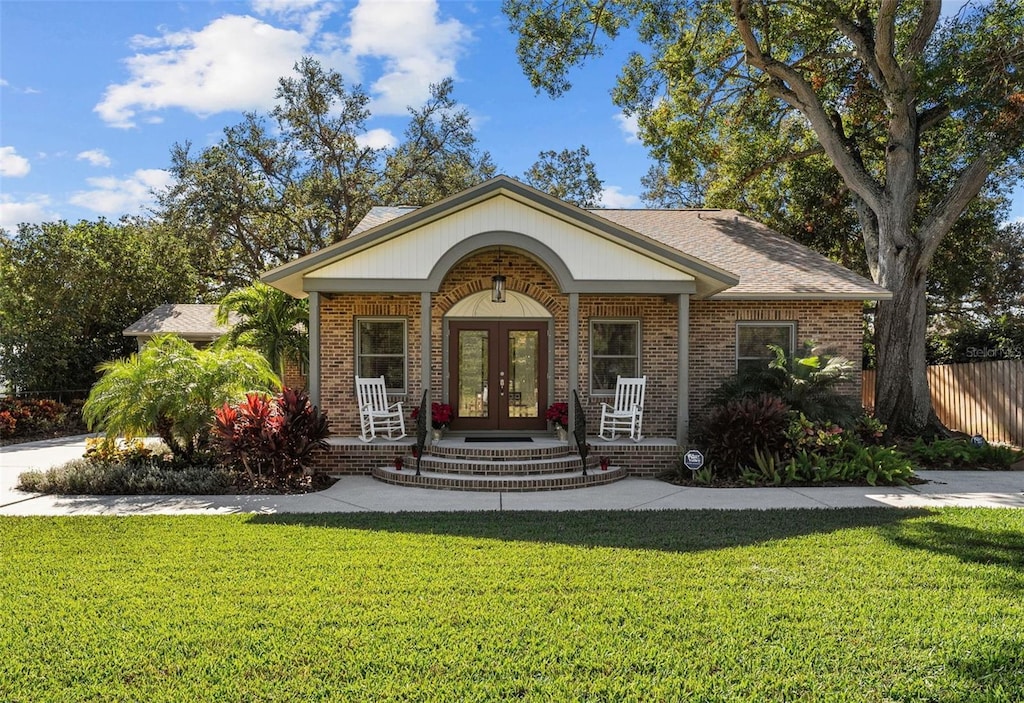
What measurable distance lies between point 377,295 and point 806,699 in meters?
10.4

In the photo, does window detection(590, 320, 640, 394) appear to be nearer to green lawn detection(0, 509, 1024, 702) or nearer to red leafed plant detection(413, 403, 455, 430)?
red leafed plant detection(413, 403, 455, 430)

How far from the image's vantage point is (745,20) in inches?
540

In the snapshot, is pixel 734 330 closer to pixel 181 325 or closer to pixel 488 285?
pixel 488 285

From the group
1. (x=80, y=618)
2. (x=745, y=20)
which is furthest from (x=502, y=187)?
(x=80, y=618)

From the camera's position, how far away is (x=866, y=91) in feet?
51.2

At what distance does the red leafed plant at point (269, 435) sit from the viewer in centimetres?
958

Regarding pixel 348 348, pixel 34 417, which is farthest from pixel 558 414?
pixel 34 417

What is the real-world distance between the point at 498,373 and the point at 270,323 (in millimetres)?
6957

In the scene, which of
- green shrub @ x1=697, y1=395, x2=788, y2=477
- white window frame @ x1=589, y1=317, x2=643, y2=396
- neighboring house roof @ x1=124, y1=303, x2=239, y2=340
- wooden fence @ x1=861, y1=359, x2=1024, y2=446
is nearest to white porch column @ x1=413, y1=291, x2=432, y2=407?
white window frame @ x1=589, y1=317, x2=643, y2=396

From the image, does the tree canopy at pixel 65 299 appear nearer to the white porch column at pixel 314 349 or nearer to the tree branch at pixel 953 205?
the white porch column at pixel 314 349

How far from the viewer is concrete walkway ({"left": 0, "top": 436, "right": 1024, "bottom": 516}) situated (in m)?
8.32

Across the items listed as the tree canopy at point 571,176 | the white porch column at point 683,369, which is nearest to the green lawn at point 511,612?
the white porch column at point 683,369

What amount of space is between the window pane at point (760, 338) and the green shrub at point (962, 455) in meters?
2.97

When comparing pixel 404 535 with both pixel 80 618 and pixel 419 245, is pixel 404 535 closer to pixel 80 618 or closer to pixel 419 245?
pixel 80 618
